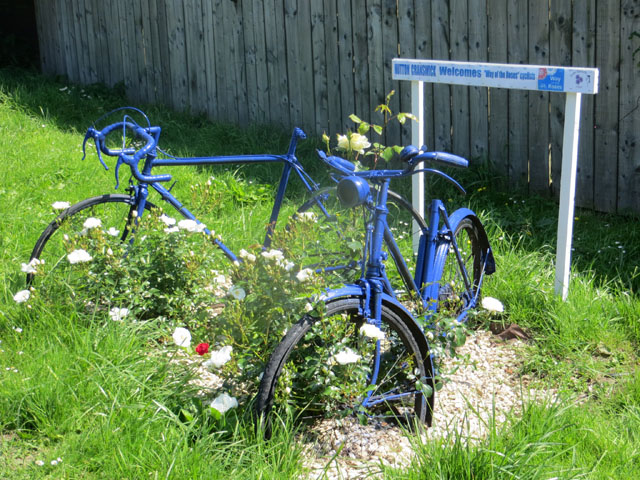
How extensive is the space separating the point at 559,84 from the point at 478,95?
228cm

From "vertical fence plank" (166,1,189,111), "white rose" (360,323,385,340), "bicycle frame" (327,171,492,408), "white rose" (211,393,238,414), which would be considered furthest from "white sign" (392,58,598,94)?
"vertical fence plank" (166,1,189,111)

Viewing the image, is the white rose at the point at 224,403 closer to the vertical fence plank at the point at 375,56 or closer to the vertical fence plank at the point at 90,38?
the vertical fence plank at the point at 375,56

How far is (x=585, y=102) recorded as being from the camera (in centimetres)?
575

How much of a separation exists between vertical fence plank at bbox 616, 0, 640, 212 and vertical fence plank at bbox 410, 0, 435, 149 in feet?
5.15

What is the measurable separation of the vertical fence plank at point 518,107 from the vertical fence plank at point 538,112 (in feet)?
0.13

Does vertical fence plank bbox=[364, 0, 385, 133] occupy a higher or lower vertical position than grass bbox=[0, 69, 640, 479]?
higher

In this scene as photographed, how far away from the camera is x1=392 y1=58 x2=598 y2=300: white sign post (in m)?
4.01

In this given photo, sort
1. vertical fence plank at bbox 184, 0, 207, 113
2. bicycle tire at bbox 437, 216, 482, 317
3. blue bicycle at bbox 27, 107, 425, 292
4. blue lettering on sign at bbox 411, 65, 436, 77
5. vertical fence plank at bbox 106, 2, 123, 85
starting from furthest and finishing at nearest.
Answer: vertical fence plank at bbox 106, 2, 123, 85, vertical fence plank at bbox 184, 0, 207, 113, blue lettering on sign at bbox 411, 65, 436, 77, bicycle tire at bbox 437, 216, 482, 317, blue bicycle at bbox 27, 107, 425, 292

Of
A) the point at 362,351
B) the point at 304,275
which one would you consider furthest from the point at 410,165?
the point at 362,351

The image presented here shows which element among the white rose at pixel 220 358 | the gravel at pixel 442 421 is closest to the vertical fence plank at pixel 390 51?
the gravel at pixel 442 421

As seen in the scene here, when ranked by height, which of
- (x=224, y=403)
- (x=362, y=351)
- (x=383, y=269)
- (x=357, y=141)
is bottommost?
(x=224, y=403)

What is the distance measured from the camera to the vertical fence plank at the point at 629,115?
17.8ft

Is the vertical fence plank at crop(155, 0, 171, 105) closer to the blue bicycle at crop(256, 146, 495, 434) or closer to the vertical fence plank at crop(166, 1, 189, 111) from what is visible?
the vertical fence plank at crop(166, 1, 189, 111)

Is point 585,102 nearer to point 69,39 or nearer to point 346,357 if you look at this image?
point 346,357
